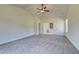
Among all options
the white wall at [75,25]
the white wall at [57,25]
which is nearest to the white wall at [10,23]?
the white wall at [75,25]

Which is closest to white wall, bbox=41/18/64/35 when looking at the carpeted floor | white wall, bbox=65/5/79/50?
white wall, bbox=65/5/79/50

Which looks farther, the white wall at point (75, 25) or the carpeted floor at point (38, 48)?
the white wall at point (75, 25)

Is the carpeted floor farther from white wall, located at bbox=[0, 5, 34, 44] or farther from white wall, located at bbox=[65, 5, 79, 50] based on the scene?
white wall, located at bbox=[0, 5, 34, 44]

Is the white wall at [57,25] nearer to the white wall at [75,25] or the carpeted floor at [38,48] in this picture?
the white wall at [75,25]

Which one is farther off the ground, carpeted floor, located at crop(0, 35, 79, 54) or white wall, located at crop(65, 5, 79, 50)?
white wall, located at crop(65, 5, 79, 50)

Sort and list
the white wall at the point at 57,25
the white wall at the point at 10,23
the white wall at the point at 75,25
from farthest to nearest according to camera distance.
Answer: the white wall at the point at 57,25 → the white wall at the point at 10,23 → the white wall at the point at 75,25

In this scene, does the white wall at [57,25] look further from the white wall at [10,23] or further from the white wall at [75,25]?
the white wall at [75,25]

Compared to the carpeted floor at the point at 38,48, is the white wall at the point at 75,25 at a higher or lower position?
higher

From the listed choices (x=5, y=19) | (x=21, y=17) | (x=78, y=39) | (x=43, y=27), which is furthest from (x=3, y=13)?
(x=43, y=27)

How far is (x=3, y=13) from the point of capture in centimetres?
625

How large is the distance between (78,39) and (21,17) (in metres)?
4.79

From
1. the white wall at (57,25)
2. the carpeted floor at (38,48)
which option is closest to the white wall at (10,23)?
the carpeted floor at (38,48)

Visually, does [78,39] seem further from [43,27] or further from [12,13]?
[43,27]

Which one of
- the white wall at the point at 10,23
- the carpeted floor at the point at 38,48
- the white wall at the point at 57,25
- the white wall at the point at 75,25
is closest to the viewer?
the carpeted floor at the point at 38,48
